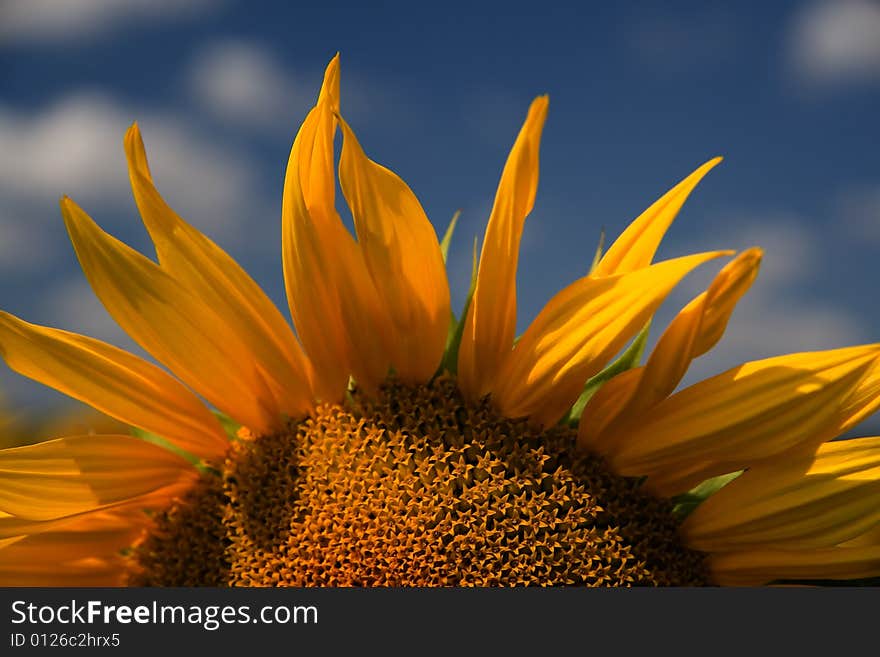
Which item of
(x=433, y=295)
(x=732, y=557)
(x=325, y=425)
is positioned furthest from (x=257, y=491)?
(x=732, y=557)

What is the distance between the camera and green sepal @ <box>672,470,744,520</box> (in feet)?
5.90

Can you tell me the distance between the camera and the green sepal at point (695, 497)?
1.80 metres

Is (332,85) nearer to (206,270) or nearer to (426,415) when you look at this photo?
(206,270)

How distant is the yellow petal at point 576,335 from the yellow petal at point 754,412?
0.55 feet

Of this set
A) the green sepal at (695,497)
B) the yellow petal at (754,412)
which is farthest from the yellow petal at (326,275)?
the green sepal at (695,497)

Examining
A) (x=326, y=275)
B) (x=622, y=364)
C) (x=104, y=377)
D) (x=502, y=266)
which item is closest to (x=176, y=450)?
(x=104, y=377)

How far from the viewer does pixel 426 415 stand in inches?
68.1

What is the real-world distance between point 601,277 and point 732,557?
63 cm

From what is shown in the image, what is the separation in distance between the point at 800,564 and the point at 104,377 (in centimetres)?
138

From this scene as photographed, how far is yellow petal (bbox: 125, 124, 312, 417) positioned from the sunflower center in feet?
0.60

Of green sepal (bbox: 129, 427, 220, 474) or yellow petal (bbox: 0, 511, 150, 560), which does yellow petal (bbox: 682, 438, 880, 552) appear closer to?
green sepal (bbox: 129, 427, 220, 474)

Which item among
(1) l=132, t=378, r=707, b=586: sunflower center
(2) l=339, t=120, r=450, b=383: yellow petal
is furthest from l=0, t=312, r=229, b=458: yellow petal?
(2) l=339, t=120, r=450, b=383: yellow petal

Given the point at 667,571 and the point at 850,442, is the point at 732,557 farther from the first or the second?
the point at 850,442

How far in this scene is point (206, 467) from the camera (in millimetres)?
1917
